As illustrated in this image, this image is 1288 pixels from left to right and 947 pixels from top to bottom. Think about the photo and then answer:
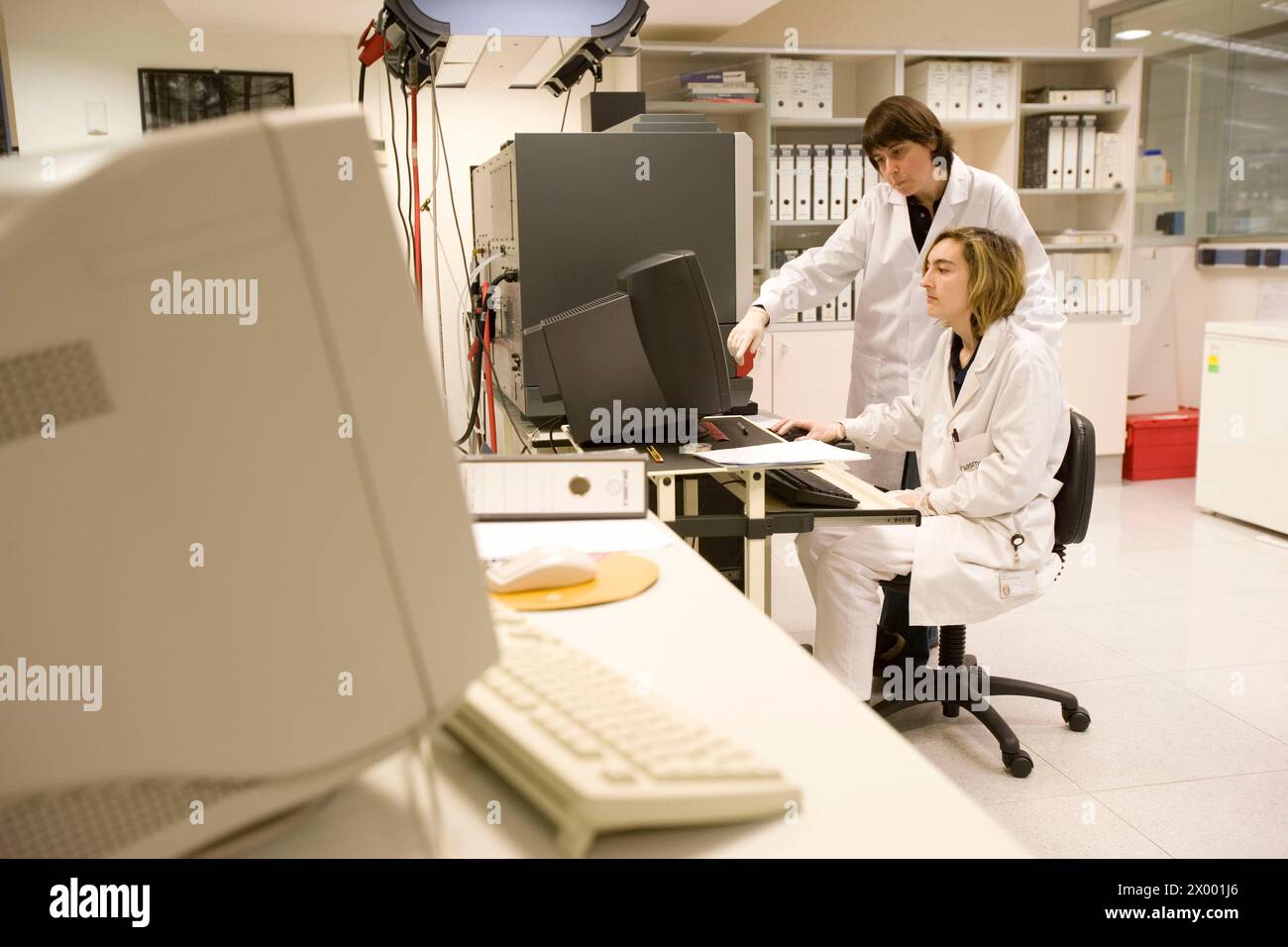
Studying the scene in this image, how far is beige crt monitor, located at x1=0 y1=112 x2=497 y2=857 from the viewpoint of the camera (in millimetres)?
530

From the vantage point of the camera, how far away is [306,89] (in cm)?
455

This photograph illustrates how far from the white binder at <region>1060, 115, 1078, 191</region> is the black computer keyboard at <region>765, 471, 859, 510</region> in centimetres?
337

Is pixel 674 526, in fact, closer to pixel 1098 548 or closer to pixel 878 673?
pixel 878 673

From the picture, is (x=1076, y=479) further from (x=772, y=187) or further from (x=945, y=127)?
(x=945, y=127)

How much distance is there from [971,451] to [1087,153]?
310 cm

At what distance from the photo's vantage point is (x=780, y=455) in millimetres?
1973

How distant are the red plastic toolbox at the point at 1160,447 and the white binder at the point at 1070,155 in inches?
44.9

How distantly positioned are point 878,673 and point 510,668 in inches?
83.4

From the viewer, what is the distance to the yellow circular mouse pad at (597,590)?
1.11 meters

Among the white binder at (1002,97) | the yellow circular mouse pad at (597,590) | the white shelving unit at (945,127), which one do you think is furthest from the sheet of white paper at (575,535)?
the white binder at (1002,97)

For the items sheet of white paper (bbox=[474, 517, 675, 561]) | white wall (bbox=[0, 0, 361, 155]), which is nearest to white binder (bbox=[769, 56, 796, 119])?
white wall (bbox=[0, 0, 361, 155])

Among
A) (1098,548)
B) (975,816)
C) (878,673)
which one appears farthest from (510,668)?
(1098,548)

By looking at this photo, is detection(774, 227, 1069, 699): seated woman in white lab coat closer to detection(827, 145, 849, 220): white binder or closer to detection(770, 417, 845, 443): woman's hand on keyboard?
detection(770, 417, 845, 443): woman's hand on keyboard

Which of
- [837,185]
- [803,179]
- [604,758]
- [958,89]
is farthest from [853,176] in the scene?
[604,758]
